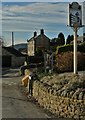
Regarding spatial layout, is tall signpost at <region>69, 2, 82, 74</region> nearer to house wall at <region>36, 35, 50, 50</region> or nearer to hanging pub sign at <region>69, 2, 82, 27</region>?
hanging pub sign at <region>69, 2, 82, 27</region>

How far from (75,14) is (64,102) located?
8778 mm

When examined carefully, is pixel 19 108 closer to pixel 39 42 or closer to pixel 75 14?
pixel 75 14

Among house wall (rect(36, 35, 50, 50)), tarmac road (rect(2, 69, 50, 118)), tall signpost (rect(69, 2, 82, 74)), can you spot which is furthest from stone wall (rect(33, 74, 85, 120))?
house wall (rect(36, 35, 50, 50))

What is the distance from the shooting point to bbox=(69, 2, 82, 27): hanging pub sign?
65.2 ft

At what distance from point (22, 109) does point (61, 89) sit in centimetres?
181

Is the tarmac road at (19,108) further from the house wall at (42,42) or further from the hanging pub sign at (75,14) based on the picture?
the house wall at (42,42)

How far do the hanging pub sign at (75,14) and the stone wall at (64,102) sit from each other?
666 centimetres

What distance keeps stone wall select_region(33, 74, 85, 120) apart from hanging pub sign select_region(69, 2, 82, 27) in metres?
6.66

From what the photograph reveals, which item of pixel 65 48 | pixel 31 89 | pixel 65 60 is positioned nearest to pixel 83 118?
pixel 31 89

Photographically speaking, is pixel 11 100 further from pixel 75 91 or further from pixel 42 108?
pixel 75 91

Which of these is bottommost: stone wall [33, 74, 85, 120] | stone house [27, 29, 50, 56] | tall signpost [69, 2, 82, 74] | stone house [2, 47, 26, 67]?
stone wall [33, 74, 85, 120]

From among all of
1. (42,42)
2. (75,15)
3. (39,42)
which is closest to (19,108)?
(75,15)

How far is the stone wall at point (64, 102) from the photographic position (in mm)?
11641

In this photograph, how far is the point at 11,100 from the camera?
642 inches
